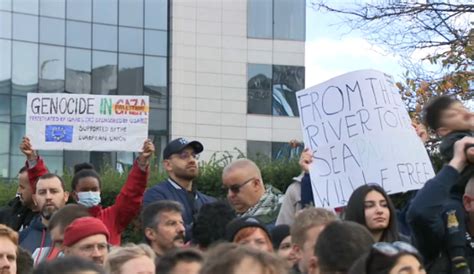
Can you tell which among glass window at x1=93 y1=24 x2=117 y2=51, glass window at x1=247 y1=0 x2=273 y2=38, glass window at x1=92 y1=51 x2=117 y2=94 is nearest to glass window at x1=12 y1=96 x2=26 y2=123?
glass window at x1=92 y1=51 x2=117 y2=94

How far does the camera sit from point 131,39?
148 ft

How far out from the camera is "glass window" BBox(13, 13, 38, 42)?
43.2 m

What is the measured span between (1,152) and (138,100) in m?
29.4

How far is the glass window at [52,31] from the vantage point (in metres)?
43.8

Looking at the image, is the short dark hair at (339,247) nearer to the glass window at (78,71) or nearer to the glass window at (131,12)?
the glass window at (78,71)

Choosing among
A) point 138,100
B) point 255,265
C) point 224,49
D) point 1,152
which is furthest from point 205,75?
point 255,265

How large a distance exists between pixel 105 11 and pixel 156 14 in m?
2.17

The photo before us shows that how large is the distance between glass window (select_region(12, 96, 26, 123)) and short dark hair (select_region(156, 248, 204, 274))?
3811 cm

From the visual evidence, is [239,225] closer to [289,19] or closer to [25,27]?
[25,27]

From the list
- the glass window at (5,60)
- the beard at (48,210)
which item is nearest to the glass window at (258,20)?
the glass window at (5,60)

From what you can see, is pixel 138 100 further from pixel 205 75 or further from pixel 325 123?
pixel 205 75

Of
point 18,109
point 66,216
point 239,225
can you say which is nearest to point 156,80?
point 18,109

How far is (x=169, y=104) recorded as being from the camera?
4544 cm

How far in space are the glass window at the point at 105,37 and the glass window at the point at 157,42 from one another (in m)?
1.51
